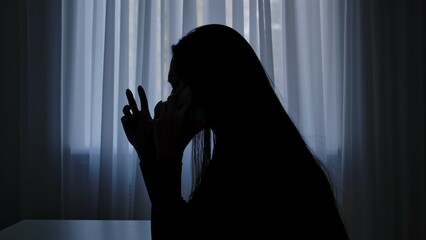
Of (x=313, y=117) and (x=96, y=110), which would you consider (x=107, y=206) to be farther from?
(x=313, y=117)

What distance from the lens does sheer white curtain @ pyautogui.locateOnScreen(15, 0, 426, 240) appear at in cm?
232

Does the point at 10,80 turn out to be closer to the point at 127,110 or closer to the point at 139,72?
the point at 139,72

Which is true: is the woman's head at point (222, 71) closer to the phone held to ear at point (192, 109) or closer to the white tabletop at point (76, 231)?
the phone held to ear at point (192, 109)

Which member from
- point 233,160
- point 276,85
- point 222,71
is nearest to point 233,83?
point 222,71

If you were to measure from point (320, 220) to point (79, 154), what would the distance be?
1.86 meters

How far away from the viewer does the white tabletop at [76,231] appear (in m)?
1.05

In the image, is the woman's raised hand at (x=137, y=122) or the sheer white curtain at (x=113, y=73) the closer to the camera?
the woman's raised hand at (x=137, y=122)

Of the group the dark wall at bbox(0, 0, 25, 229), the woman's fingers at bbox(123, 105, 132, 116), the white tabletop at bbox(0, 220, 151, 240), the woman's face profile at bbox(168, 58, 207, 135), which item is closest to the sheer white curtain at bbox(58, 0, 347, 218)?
the dark wall at bbox(0, 0, 25, 229)

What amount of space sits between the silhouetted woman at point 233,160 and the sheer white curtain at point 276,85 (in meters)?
1.47

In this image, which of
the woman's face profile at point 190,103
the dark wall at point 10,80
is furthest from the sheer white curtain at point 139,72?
the woman's face profile at point 190,103

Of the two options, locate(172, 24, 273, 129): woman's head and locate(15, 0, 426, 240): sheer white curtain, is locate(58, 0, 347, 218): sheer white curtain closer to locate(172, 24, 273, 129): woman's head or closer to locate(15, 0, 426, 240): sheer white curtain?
locate(15, 0, 426, 240): sheer white curtain

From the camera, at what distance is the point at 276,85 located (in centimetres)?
232

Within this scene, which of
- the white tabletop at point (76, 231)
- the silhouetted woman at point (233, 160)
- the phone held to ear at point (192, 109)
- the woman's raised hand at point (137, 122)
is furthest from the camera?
the white tabletop at point (76, 231)

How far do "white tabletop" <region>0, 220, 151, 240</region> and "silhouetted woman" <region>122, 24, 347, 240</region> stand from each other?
0.95 ft
